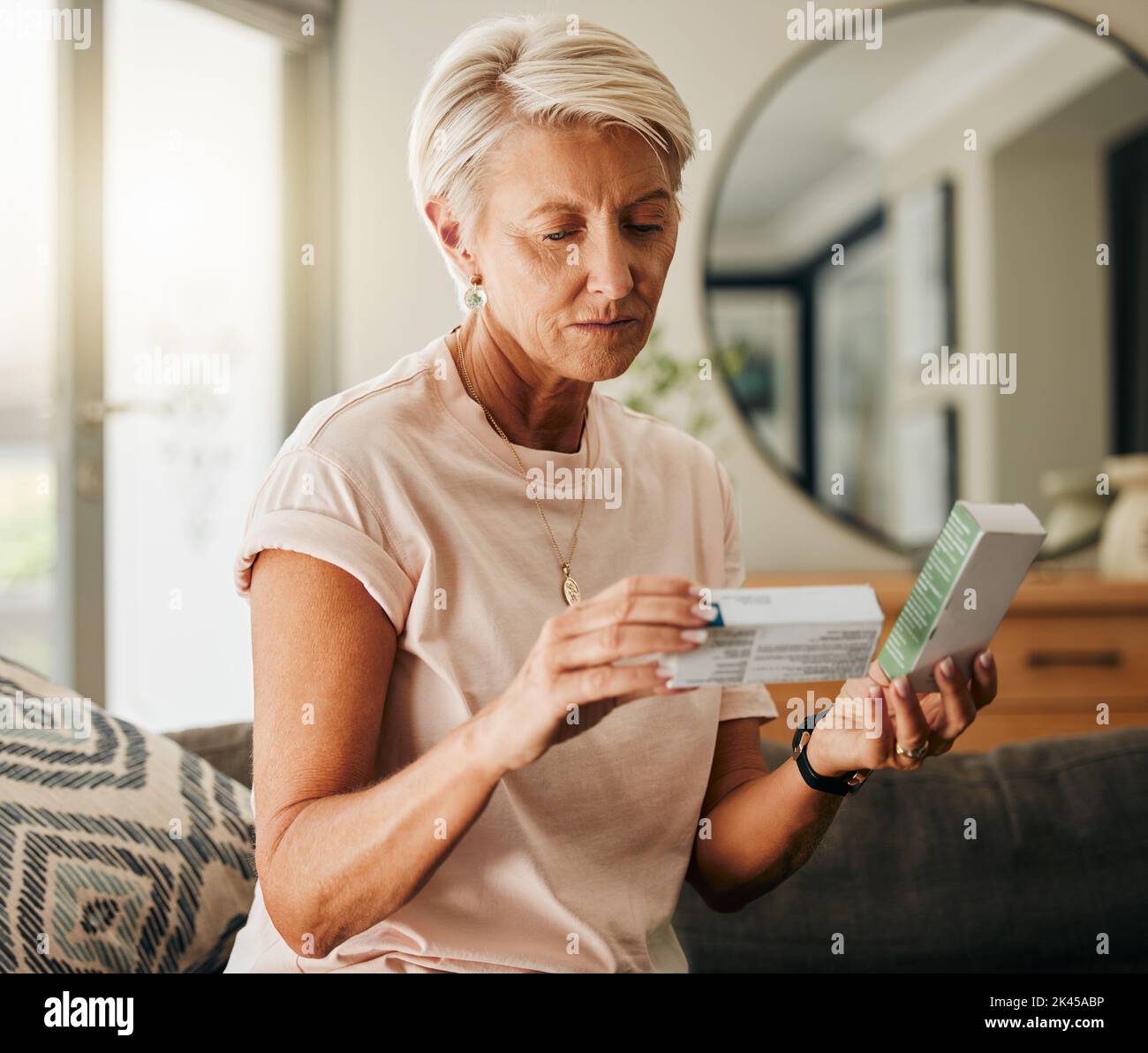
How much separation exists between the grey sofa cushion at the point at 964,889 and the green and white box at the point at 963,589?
0.49 m

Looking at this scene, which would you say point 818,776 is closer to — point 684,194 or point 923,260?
point 684,194

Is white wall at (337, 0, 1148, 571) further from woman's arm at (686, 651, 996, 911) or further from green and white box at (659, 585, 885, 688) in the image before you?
green and white box at (659, 585, 885, 688)

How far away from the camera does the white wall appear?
6.66 feet

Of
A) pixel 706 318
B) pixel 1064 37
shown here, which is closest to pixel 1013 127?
pixel 1064 37

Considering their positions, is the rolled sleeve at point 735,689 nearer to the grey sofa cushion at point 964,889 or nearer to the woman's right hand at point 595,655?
the grey sofa cushion at point 964,889

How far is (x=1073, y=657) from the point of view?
5.89ft

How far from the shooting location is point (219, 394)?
6.89 ft

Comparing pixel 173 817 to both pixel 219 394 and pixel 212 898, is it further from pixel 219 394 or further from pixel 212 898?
pixel 219 394

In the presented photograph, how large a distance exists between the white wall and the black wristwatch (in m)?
1.41

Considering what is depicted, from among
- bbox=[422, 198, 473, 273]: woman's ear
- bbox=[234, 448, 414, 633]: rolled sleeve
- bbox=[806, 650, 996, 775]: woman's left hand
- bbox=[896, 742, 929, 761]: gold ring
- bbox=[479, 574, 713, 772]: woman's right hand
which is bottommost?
bbox=[896, 742, 929, 761]: gold ring

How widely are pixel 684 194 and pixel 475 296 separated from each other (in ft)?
4.09

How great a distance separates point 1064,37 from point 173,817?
2.19 metres

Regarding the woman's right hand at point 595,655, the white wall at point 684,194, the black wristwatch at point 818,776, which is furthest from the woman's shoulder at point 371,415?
the white wall at point 684,194

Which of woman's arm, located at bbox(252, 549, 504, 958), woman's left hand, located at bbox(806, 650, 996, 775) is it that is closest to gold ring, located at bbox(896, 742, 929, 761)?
woman's left hand, located at bbox(806, 650, 996, 775)
